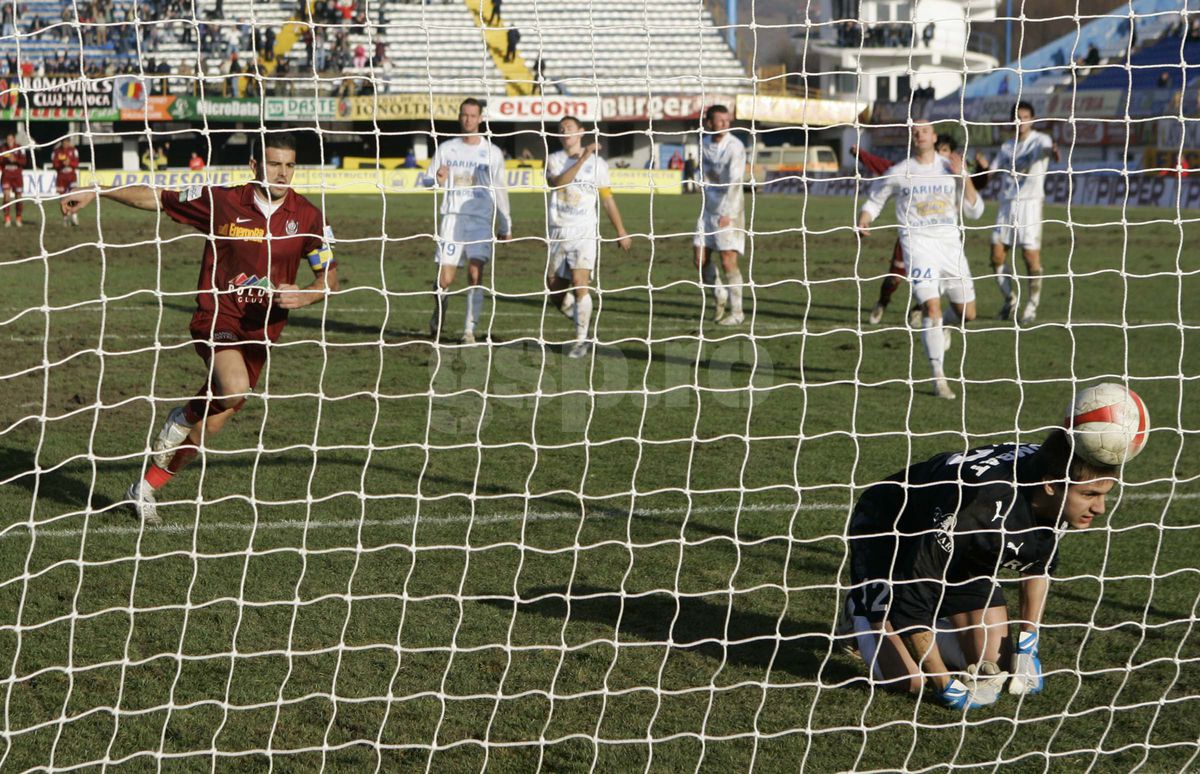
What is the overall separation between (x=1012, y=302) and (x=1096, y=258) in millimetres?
7658

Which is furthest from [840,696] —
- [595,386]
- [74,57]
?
[74,57]

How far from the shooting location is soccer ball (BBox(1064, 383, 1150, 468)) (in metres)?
3.92

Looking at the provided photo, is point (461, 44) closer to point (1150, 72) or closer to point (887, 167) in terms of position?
point (1150, 72)

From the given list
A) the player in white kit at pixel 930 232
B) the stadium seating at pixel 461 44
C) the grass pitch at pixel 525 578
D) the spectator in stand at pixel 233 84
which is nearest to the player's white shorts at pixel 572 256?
the grass pitch at pixel 525 578

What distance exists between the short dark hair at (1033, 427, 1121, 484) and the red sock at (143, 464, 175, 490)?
3949 mm

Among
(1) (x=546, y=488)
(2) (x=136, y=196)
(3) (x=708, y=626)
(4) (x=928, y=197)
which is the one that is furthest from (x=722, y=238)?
(3) (x=708, y=626)

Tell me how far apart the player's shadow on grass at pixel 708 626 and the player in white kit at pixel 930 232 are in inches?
175

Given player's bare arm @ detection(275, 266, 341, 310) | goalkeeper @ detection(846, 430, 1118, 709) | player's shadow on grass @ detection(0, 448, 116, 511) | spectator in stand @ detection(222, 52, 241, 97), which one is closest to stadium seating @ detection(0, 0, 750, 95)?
spectator in stand @ detection(222, 52, 241, 97)

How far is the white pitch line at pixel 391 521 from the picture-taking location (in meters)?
5.80

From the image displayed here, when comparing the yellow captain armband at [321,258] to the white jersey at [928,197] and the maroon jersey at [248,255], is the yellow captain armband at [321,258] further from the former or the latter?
the white jersey at [928,197]

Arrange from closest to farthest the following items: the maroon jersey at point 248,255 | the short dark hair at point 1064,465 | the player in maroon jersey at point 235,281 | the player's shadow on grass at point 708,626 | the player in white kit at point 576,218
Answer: the short dark hair at point 1064,465 < the player's shadow on grass at point 708,626 < the player in maroon jersey at point 235,281 < the maroon jersey at point 248,255 < the player in white kit at point 576,218

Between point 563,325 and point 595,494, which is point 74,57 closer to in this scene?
point 563,325

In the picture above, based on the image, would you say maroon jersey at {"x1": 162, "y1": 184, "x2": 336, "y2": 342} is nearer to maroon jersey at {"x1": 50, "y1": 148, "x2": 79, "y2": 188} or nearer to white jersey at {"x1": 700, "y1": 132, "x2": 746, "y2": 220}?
white jersey at {"x1": 700, "y1": 132, "x2": 746, "y2": 220}

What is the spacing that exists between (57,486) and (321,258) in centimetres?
199
